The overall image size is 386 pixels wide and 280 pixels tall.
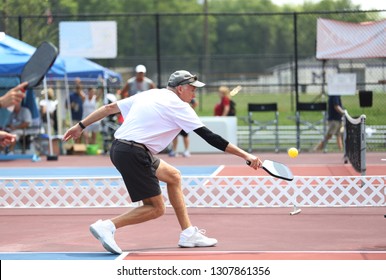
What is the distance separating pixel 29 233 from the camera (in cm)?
1050

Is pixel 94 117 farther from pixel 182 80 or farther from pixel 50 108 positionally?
pixel 50 108

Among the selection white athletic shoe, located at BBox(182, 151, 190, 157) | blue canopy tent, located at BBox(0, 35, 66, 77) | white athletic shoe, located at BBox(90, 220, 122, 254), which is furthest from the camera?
white athletic shoe, located at BBox(182, 151, 190, 157)

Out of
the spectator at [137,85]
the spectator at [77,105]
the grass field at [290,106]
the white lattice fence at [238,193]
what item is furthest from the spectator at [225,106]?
the white lattice fence at [238,193]

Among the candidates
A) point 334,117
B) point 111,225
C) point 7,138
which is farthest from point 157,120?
point 334,117

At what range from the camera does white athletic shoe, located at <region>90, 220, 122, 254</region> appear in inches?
343

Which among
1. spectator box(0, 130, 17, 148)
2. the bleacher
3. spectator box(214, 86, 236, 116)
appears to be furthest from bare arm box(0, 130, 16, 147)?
spectator box(214, 86, 236, 116)

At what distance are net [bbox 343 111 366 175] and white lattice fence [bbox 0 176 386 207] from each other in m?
0.70

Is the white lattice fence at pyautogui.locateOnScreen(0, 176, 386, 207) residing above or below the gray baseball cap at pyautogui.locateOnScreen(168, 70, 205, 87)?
below

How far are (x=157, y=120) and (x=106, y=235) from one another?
119 centimetres

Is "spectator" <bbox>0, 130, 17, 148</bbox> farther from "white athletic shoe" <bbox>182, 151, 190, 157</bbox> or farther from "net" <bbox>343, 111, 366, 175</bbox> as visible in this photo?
"white athletic shoe" <bbox>182, 151, 190, 157</bbox>

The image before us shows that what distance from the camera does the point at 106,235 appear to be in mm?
8758
